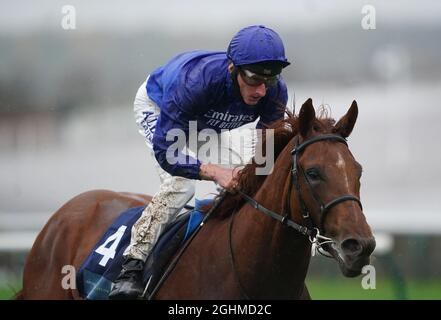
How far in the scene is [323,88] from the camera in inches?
522

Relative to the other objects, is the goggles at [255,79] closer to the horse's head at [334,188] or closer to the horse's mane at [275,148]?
the horse's mane at [275,148]

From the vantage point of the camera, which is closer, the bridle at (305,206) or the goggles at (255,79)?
the bridle at (305,206)

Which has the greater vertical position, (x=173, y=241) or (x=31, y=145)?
(x=173, y=241)

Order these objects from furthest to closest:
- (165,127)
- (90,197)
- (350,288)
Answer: (350,288)
(90,197)
(165,127)

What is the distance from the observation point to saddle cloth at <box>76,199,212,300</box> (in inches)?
185

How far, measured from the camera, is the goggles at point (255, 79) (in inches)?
175

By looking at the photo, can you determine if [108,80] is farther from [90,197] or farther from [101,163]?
[90,197]

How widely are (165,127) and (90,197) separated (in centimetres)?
131

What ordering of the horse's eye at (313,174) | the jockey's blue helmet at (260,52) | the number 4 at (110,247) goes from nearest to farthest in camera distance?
the horse's eye at (313,174), the jockey's blue helmet at (260,52), the number 4 at (110,247)

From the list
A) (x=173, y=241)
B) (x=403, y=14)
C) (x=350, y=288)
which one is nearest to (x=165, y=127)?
(x=173, y=241)

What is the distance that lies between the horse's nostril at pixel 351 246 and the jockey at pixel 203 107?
35.5 inches

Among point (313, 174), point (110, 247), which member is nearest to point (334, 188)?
point (313, 174)

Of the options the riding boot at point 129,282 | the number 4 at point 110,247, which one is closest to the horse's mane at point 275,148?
the riding boot at point 129,282
